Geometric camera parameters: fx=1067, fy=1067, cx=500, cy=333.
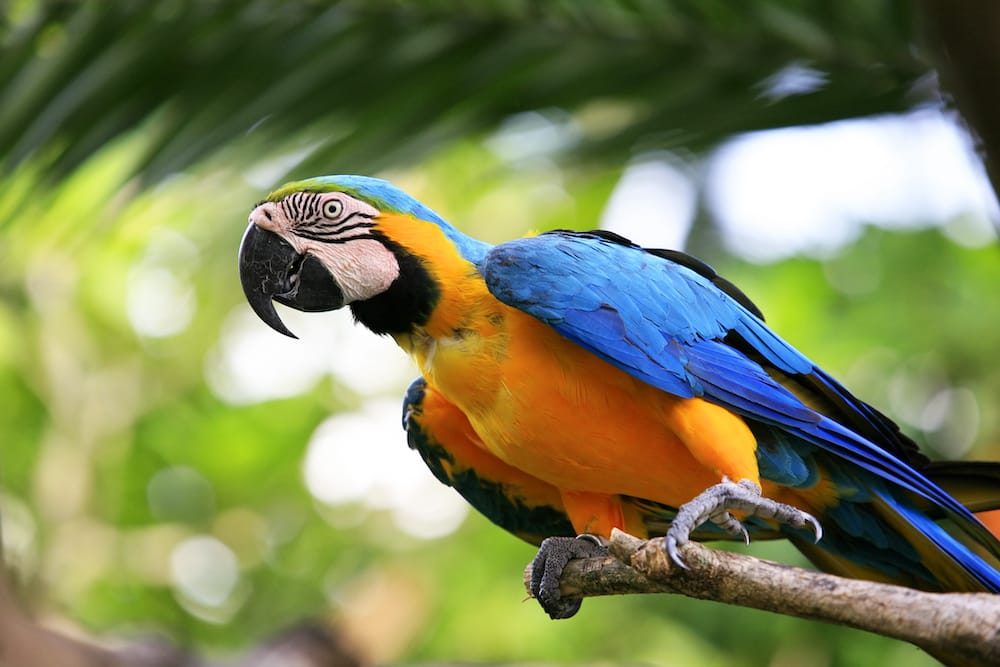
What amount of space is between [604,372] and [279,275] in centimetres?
67

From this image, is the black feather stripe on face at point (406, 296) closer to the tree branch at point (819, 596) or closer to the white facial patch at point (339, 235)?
the white facial patch at point (339, 235)

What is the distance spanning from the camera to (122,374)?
6.91 metres

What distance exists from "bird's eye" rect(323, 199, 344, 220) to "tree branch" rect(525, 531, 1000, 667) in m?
0.86

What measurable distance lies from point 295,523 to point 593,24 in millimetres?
5364

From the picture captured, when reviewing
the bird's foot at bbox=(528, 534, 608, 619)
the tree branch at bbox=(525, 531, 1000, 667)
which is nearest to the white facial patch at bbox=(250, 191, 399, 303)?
the bird's foot at bbox=(528, 534, 608, 619)

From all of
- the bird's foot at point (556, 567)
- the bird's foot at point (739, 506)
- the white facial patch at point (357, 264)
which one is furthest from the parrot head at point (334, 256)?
the bird's foot at point (739, 506)

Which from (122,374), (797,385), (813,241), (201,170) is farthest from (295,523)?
(797,385)

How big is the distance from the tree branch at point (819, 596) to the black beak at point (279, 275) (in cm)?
78

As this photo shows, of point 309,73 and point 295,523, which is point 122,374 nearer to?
point 295,523

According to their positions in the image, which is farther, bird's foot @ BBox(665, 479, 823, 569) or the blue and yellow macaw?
the blue and yellow macaw

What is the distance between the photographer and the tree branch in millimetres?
1268

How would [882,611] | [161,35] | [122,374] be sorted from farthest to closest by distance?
[122,374], [161,35], [882,611]

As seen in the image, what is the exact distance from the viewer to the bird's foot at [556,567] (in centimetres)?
206

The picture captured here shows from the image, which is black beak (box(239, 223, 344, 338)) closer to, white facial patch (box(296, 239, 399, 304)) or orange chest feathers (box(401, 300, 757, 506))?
white facial patch (box(296, 239, 399, 304))
